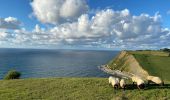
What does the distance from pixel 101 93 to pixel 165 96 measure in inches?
289

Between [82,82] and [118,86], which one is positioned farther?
[82,82]

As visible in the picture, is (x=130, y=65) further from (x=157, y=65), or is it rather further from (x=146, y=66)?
(x=157, y=65)

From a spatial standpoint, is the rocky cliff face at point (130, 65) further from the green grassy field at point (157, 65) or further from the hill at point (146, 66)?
the green grassy field at point (157, 65)

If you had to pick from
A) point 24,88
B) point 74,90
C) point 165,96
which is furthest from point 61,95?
point 165,96

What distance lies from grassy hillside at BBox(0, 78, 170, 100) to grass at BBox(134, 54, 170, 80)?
99.8 metres

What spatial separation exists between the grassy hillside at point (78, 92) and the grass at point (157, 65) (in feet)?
327

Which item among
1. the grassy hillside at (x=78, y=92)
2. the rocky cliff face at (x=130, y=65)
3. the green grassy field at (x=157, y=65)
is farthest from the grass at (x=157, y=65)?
the grassy hillside at (x=78, y=92)

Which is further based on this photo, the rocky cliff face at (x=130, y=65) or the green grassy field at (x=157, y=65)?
the rocky cliff face at (x=130, y=65)

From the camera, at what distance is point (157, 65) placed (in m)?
152

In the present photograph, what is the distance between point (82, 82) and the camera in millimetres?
34000

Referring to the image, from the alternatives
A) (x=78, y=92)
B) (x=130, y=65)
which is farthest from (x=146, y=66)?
(x=78, y=92)

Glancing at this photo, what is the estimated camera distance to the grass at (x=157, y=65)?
133 meters

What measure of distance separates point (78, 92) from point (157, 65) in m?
132

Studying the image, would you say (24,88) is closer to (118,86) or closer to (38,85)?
(38,85)
